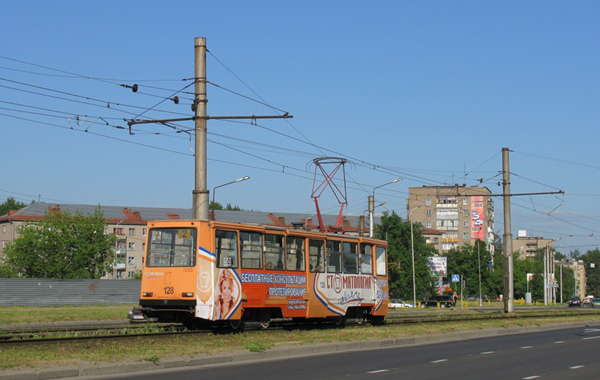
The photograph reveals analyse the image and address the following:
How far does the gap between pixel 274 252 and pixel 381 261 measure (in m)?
7.00

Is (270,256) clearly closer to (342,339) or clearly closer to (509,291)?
(342,339)

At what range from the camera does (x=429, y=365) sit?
1430cm

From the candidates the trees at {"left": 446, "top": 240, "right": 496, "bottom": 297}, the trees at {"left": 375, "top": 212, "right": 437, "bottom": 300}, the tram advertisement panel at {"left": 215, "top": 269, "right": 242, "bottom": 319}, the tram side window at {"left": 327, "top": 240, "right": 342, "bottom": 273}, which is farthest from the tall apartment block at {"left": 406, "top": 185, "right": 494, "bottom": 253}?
the tram advertisement panel at {"left": 215, "top": 269, "right": 242, "bottom": 319}

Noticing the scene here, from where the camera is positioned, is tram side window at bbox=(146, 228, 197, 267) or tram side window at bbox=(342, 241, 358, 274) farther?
tram side window at bbox=(342, 241, 358, 274)

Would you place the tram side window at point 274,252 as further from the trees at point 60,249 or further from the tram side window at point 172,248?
the trees at point 60,249

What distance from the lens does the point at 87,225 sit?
3093 inches

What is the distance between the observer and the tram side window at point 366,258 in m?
25.8

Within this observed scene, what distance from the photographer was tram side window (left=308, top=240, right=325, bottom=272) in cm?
2288

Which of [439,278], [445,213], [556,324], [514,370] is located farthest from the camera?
[445,213]

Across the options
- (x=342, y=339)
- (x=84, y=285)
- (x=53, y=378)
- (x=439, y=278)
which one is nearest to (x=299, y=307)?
(x=342, y=339)

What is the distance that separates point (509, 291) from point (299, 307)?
20398 millimetres

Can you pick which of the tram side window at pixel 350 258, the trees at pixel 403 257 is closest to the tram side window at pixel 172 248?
the tram side window at pixel 350 258

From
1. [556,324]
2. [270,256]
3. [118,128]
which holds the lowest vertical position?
[556,324]

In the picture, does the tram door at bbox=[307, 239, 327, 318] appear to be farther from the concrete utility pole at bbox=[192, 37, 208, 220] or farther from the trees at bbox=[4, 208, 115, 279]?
the trees at bbox=[4, 208, 115, 279]
